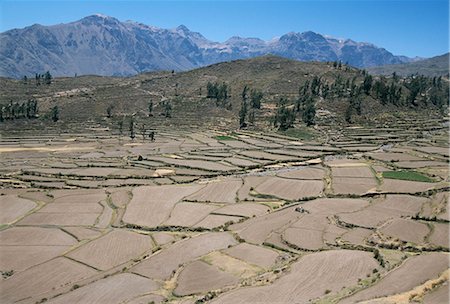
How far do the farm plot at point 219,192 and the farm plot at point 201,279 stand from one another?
2100 cm

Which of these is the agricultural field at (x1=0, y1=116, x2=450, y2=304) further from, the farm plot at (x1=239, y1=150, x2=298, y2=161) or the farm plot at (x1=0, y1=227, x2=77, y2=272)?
the farm plot at (x1=239, y1=150, x2=298, y2=161)

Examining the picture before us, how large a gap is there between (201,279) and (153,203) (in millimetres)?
23339

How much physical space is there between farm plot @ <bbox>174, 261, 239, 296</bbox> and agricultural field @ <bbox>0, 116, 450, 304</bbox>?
16cm

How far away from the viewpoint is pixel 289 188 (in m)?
65.4

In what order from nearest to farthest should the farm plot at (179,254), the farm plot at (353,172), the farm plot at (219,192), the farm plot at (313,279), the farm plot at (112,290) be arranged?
the farm plot at (313,279), the farm plot at (112,290), the farm plot at (179,254), the farm plot at (219,192), the farm plot at (353,172)

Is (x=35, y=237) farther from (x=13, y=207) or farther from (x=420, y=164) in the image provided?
(x=420, y=164)

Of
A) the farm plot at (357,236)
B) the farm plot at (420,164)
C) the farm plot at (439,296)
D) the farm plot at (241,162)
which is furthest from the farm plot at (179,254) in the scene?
the farm plot at (420,164)

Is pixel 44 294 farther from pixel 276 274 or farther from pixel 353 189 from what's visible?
pixel 353 189

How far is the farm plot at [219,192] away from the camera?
6041cm

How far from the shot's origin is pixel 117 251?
43.6 meters

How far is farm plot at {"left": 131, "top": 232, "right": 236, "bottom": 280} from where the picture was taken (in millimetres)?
38844

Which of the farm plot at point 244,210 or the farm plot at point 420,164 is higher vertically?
the farm plot at point 420,164

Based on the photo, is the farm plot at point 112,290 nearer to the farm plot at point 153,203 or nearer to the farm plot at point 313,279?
the farm plot at point 313,279

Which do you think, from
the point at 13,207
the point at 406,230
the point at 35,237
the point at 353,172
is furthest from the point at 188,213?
the point at 353,172
